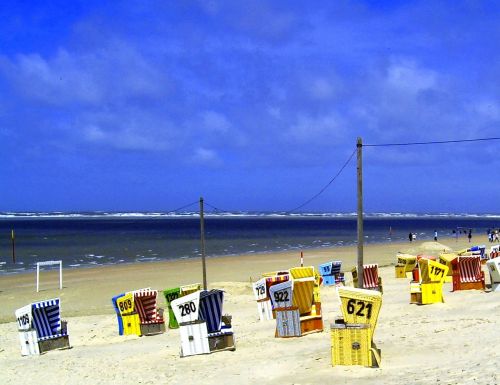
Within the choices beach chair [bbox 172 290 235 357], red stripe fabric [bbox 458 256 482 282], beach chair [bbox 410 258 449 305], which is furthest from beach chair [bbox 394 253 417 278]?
beach chair [bbox 172 290 235 357]

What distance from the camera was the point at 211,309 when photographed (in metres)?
12.7

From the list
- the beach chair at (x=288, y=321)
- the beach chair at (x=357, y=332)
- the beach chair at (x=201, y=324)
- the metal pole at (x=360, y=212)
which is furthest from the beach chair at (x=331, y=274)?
the beach chair at (x=357, y=332)

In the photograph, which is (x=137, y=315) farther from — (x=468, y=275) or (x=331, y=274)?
(x=331, y=274)

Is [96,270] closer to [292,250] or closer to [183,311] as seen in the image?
[292,250]

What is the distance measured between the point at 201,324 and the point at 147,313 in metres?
4.66

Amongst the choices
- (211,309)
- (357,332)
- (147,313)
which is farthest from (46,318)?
(357,332)

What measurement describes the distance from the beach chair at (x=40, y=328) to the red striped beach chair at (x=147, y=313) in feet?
6.60

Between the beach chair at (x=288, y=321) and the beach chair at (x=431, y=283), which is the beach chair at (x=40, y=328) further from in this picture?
the beach chair at (x=431, y=283)

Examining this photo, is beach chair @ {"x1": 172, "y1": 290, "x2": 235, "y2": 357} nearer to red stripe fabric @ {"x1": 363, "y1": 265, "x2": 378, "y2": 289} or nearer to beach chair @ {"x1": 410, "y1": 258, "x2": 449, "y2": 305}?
beach chair @ {"x1": 410, "y1": 258, "x2": 449, "y2": 305}

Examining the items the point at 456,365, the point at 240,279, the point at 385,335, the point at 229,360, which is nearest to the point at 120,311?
the point at 229,360

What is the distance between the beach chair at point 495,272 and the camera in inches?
682

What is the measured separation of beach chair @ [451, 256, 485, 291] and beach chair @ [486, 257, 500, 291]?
0.66 meters

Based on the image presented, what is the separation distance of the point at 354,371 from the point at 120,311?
8380mm

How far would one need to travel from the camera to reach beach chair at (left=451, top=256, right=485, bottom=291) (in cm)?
1834
